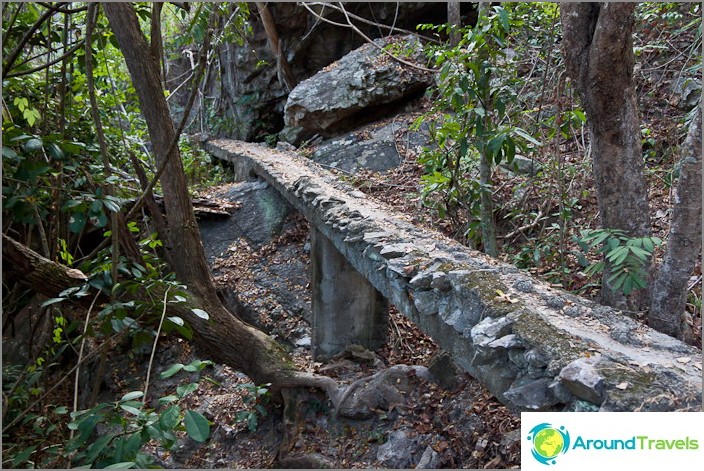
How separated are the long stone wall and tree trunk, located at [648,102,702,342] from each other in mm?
665

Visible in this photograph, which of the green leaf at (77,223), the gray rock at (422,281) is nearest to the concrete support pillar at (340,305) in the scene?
the gray rock at (422,281)

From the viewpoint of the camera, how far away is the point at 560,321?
254 centimetres

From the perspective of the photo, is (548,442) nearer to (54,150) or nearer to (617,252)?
(617,252)

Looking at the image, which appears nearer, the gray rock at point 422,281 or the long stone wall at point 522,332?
the long stone wall at point 522,332

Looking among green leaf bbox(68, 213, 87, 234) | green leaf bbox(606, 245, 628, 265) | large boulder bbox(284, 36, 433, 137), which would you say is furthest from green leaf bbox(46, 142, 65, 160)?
large boulder bbox(284, 36, 433, 137)

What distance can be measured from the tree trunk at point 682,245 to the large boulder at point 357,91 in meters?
6.90

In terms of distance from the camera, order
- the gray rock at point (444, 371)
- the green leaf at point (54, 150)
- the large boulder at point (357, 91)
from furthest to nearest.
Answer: the large boulder at point (357, 91)
the gray rock at point (444, 371)
the green leaf at point (54, 150)

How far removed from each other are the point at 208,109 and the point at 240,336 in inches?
430

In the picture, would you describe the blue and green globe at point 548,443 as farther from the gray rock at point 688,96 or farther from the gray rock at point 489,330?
the gray rock at point 688,96

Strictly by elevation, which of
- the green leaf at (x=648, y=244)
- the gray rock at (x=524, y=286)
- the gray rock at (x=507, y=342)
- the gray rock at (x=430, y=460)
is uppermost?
the green leaf at (x=648, y=244)

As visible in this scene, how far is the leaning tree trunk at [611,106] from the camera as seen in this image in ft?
10.8

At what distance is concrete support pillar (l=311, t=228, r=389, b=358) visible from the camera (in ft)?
17.2

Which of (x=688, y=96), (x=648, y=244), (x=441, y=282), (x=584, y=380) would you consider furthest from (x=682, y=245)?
(x=688, y=96)

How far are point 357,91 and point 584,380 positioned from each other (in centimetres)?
842
